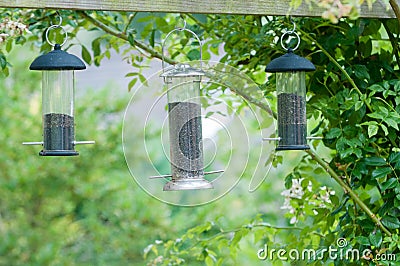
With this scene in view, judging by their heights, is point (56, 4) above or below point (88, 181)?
above

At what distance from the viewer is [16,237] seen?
4953 mm

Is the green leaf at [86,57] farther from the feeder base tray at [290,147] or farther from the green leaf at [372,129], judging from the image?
the green leaf at [372,129]

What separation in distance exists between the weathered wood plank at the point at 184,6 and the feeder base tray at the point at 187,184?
0.40 m

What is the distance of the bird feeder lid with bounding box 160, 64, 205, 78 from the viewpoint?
1.72m

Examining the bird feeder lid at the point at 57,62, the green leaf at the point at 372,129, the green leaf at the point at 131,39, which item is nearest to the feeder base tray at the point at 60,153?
the bird feeder lid at the point at 57,62

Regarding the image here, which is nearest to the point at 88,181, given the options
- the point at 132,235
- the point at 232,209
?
the point at 132,235

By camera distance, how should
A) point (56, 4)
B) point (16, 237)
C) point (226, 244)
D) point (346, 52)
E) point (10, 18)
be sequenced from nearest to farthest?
point (56, 4) < point (10, 18) < point (346, 52) < point (226, 244) < point (16, 237)

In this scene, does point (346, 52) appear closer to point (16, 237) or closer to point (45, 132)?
point (45, 132)

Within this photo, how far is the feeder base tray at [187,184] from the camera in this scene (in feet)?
5.60

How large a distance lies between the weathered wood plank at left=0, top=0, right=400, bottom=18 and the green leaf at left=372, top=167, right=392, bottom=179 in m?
0.41

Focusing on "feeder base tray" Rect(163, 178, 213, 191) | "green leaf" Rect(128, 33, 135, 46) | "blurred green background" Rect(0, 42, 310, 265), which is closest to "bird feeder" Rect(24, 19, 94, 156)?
"feeder base tray" Rect(163, 178, 213, 191)

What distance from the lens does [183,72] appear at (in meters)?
1.73

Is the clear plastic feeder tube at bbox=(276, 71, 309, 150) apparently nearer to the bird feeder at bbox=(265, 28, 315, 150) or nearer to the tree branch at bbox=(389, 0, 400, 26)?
the bird feeder at bbox=(265, 28, 315, 150)

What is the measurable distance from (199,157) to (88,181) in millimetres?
3308
